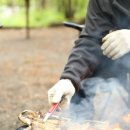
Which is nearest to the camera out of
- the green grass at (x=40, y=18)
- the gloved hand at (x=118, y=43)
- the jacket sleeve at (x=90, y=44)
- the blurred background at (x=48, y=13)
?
the gloved hand at (x=118, y=43)

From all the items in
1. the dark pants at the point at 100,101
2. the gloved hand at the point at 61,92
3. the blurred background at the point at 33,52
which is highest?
the gloved hand at the point at 61,92

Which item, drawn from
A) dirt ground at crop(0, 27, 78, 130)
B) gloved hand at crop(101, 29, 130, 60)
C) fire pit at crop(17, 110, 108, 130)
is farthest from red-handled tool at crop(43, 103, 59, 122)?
dirt ground at crop(0, 27, 78, 130)

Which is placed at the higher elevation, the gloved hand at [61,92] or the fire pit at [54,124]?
the gloved hand at [61,92]

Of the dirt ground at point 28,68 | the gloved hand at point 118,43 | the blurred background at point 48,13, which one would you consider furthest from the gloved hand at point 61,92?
the blurred background at point 48,13

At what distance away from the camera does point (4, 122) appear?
15.5 ft

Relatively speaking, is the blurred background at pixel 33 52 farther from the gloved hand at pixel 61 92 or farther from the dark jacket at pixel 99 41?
the gloved hand at pixel 61 92

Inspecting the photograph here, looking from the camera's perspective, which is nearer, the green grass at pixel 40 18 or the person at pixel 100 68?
the person at pixel 100 68

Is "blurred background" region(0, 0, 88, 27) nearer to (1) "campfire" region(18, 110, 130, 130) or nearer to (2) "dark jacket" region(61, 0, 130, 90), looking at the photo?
(2) "dark jacket" region(61, 0, 130, 90)

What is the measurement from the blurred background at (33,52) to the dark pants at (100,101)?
148 cm

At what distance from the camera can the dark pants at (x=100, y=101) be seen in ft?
8.47

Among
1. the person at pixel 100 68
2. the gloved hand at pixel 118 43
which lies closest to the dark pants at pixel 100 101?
the person at pixel 100 68

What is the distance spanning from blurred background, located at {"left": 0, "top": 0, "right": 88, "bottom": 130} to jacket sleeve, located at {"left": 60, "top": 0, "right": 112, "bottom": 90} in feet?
4.81

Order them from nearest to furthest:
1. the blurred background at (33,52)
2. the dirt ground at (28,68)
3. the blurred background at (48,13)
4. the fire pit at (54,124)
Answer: the fire pit at (54,124), the dirt ground at (28,68), the blurred background at (33,52), the blurred background at (48,13)

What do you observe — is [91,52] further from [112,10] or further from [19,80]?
[19,80]
